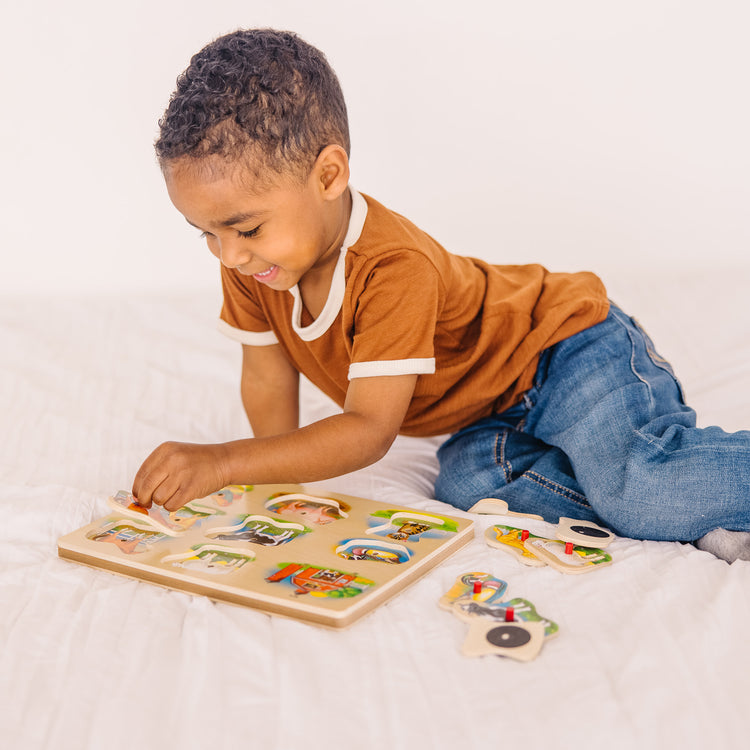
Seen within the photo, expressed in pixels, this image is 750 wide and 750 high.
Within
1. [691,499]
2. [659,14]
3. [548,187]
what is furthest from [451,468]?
[659,14]

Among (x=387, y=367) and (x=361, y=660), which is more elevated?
(x=387, y=367)

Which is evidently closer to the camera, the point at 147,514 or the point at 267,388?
the point at 147,514

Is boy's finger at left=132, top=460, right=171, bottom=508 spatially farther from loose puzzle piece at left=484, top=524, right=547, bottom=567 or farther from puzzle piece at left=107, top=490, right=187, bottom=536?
loose puzzle piece at left=484, top=524, right=547, bottom=567

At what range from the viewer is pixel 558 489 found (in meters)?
1.04

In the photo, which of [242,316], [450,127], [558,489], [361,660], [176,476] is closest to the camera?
[361,660]

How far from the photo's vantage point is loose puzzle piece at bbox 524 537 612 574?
815 millimetres

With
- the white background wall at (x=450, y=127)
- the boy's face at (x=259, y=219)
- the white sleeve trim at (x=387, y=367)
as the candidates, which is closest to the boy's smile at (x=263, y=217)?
the boy's face at (x=259, y=219)

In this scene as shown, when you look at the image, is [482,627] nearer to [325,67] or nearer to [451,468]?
[451,468]

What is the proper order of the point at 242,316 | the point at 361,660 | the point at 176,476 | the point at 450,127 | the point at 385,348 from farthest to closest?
the point at 450,127 → the point at 242,316 → the point at 385,348 → the point at 176,476 → the point at 361,660

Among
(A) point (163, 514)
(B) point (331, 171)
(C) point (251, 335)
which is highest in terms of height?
(B) point (331, 171)

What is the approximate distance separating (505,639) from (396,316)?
377 mm

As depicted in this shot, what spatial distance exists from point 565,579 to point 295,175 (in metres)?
0.47

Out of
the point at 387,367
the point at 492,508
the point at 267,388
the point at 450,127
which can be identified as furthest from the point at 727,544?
the point at 450,127

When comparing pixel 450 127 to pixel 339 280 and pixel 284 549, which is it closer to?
pixel 339 280
